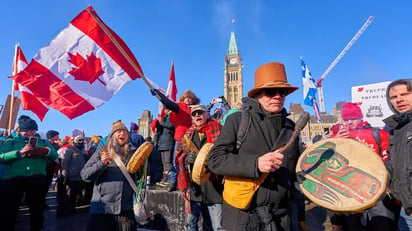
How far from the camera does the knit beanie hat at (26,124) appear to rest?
4.55 m

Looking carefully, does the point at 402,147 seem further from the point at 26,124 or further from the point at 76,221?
the point at 76,221

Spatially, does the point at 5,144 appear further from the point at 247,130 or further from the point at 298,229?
the point at 298,229

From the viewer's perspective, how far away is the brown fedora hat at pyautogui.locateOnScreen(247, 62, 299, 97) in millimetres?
1862

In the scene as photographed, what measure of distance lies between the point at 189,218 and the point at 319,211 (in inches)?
186

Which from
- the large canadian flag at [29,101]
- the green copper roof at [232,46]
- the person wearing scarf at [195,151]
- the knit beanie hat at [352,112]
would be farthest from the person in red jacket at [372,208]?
the green copper roof at [232,46]

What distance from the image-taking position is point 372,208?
320 cm

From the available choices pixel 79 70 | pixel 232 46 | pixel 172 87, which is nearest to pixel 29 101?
pixel 79 70

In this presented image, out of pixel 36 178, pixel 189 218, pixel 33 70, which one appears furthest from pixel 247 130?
pixel 36 178

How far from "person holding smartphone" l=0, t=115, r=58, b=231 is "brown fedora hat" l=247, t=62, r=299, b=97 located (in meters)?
4.55

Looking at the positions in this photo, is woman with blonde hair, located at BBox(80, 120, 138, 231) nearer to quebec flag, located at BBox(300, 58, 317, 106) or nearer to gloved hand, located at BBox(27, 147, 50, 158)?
gloved hand, located at BBox(27, 147, 50, 158)

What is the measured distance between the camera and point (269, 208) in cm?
173

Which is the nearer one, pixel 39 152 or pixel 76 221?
pixel 39 152

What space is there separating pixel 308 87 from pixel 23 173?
11.9 metres

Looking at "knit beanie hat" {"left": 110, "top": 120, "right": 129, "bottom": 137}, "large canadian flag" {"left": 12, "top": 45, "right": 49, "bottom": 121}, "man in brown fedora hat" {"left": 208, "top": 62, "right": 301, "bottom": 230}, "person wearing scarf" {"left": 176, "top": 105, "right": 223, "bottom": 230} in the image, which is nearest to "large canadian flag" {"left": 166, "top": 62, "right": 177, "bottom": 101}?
"large canadian flag" {"left": 12, "top": 45, "right": 49, "bottom": 121}
